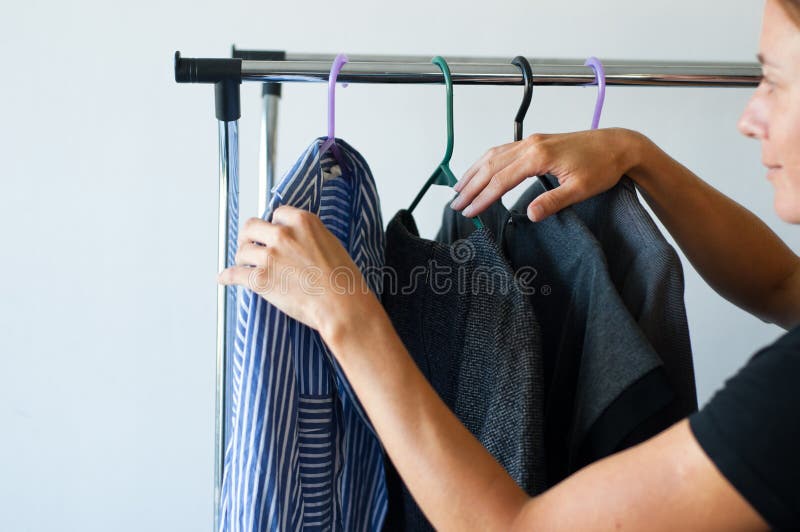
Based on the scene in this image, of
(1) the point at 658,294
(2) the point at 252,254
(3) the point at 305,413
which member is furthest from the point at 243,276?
(1) the point at 658,294

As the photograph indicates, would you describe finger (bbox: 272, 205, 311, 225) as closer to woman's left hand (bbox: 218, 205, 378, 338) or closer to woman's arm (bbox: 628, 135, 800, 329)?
woman's left hand (bbox: 218, 205, 378, 338)

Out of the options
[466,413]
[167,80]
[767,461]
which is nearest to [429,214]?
[167,80]

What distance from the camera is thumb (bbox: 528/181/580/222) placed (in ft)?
2.43

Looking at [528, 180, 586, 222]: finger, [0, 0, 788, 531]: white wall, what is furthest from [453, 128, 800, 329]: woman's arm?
[0, 0, 788, 531]: white wall

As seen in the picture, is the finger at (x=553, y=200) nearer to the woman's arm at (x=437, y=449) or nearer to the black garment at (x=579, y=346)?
the black garment at (x=579, y=346)

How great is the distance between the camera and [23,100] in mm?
1245

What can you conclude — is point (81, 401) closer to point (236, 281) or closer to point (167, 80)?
point (167, 80)

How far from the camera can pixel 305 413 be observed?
2.41 ft

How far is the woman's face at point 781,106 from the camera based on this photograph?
619 millimetres

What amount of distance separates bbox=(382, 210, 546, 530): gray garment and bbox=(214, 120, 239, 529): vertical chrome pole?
16cm

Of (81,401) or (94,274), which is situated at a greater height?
(94,274)

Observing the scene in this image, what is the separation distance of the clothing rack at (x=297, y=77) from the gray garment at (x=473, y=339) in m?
0.15

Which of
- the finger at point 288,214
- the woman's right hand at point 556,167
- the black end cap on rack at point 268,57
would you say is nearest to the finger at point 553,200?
the woman's right hand at point 556,167

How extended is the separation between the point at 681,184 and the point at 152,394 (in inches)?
36.4
